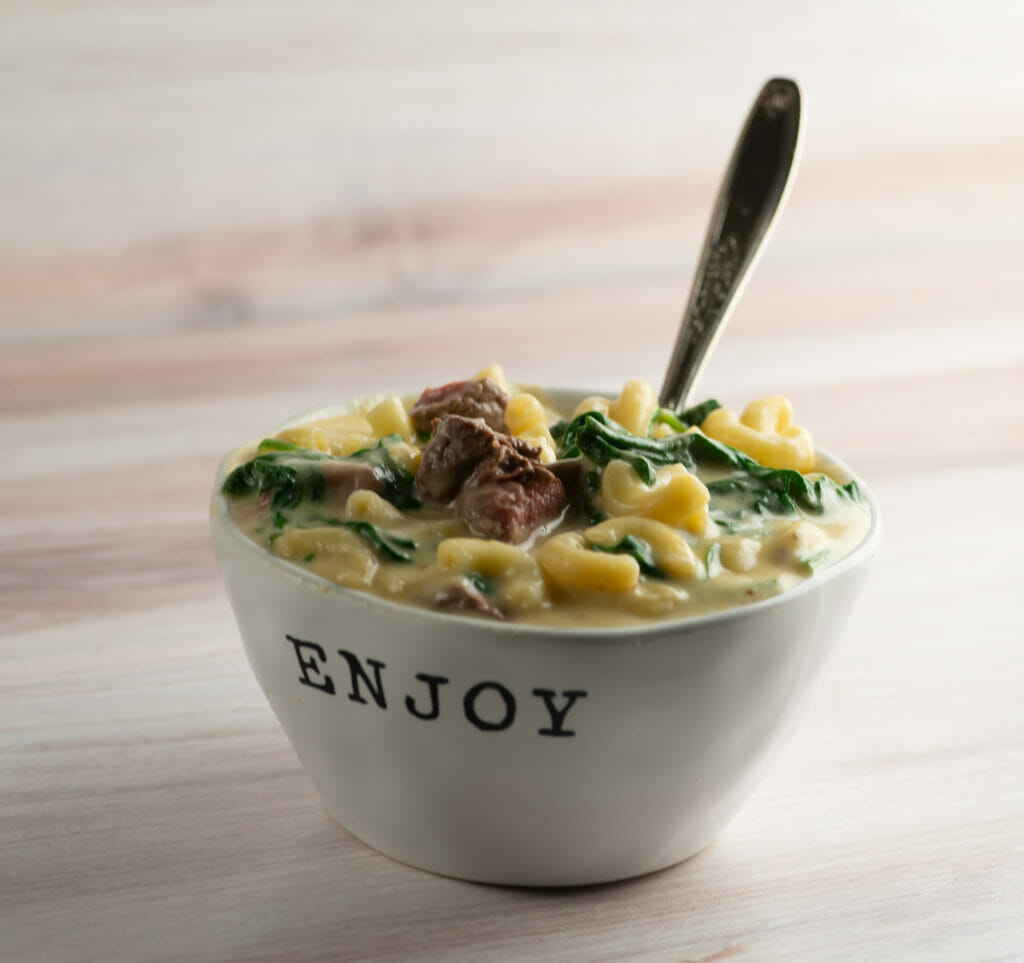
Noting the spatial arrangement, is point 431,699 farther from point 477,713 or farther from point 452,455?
point 452,455

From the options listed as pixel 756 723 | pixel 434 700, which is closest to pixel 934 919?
pixel 756 723

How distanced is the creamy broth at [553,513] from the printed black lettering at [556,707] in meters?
0.06

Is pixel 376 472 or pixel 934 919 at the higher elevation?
pixel 376 472

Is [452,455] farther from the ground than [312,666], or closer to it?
farther from the ground

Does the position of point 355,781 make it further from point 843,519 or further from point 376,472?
point 843,519

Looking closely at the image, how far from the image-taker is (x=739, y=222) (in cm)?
177

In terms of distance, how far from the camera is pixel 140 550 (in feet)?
6.81

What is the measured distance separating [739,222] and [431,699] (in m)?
0.85

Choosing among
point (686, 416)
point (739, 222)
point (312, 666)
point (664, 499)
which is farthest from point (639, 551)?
point (739, 222)

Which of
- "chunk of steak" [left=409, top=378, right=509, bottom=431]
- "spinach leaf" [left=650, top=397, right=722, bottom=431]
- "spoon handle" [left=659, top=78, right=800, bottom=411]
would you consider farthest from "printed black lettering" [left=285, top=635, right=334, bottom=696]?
"spoon handle" [left=659, top=78, right=800, bottom=411]

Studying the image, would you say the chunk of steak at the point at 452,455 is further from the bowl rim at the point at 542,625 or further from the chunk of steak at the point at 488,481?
the bowl rim at the point at 542,625

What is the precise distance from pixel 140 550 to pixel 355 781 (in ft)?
2.87

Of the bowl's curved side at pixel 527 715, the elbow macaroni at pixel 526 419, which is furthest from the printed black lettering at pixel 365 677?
the elbow macaroni at pixel 526 419

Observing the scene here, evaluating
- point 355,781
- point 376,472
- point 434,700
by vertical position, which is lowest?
point 355,781
